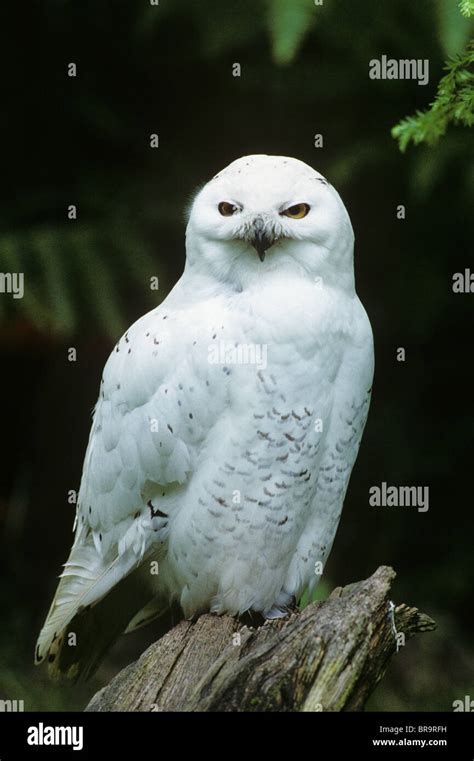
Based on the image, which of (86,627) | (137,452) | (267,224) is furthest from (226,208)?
(86,627)

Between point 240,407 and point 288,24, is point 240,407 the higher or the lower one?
the lower one

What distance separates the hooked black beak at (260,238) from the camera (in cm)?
289

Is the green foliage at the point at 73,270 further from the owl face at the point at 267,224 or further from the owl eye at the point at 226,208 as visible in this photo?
the owl eye at the point at 226,208

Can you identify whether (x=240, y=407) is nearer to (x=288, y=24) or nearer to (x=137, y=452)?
(x=137, y=452)

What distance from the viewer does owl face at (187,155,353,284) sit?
2.93m

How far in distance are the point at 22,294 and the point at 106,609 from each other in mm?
1475

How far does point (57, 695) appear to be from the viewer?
14.7ft

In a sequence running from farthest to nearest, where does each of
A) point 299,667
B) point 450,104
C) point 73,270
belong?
point 73,270 → point 450,104 → point 299,667

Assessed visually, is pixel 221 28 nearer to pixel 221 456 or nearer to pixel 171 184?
pixel 171 184

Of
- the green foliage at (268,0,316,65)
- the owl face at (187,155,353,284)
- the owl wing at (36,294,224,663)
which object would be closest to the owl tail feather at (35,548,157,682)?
the owl wing at (36,294,224,663)

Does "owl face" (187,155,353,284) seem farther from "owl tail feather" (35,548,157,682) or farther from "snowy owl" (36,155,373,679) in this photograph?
"owl tail feather" (35,548,157,682)

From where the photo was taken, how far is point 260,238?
2.90 m

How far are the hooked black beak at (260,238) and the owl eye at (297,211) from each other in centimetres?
9

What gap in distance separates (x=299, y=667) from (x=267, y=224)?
116cm
